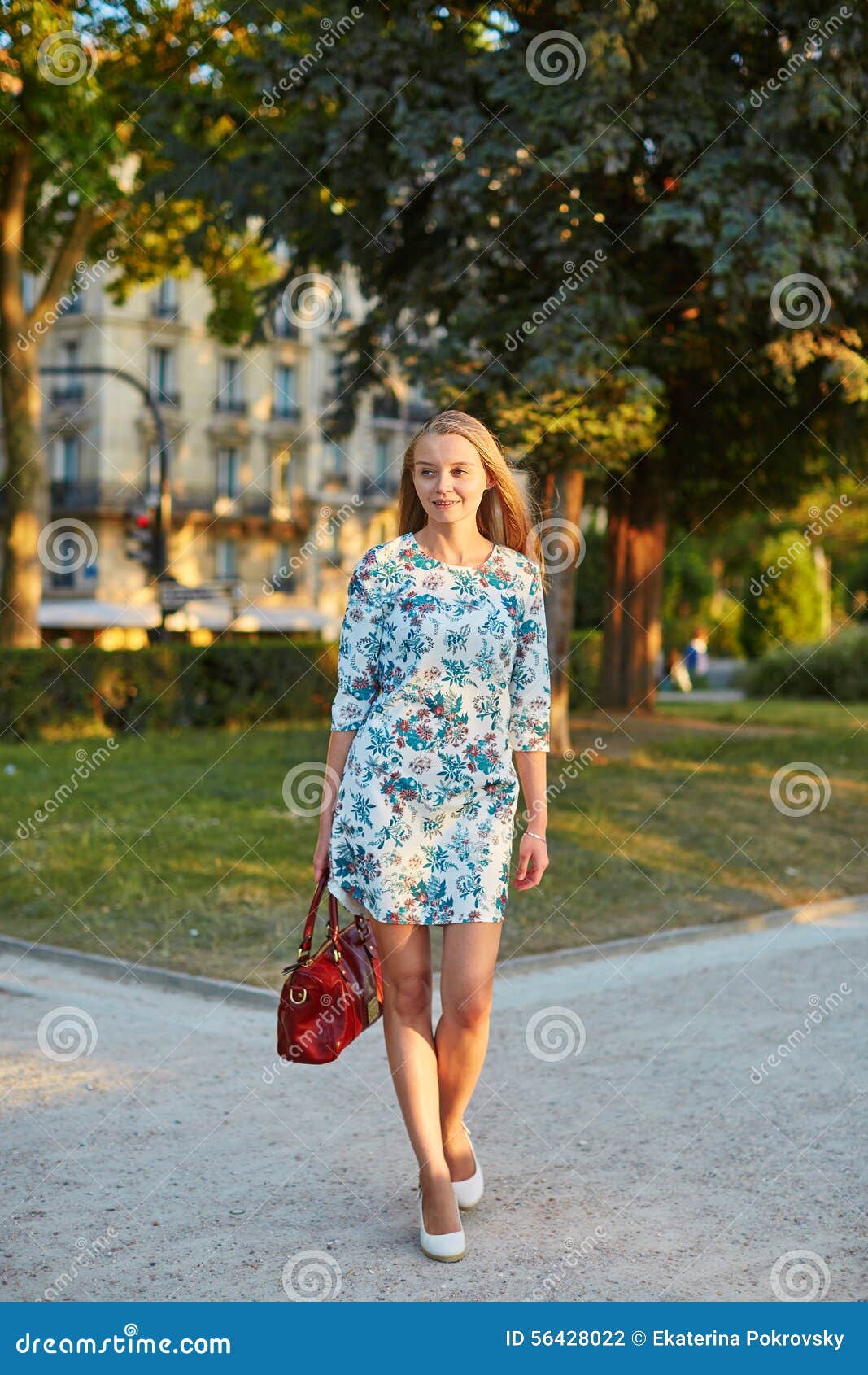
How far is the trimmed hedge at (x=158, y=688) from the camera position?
1742cm

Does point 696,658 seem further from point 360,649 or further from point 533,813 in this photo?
point 360,649

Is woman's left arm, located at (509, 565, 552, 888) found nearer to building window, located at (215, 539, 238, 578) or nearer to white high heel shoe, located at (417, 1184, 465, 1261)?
white high heel shoe, located at (417, 1184, 465, 1261)

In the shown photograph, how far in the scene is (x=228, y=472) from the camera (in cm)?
5444

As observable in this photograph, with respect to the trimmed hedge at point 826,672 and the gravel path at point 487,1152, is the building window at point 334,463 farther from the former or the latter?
the gravel path at point 487,1152

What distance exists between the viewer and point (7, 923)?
827cm

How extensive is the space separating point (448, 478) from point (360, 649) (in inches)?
19.6

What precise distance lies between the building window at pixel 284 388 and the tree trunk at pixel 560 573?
1730 inches

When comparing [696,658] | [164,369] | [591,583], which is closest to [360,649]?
[591,583]

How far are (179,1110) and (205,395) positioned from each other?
164 feet

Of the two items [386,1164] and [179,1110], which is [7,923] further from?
[386,1164]

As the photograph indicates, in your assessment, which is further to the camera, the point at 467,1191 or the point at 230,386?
the point at 230,386

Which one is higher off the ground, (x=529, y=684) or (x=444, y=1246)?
(x=529, y=684)

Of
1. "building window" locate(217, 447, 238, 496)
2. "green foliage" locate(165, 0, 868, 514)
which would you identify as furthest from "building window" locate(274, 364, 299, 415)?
"green foliage" locate(165, 0, 868, 514)

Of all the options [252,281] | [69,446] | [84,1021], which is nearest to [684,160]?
[84,1021]
